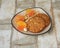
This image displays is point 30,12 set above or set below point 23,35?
above

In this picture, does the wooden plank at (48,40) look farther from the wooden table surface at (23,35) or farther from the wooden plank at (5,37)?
the wooden plank at (5,37)

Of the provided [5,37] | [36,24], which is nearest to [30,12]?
[36,24]

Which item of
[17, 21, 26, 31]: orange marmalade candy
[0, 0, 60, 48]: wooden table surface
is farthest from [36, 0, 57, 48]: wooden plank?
[17, 21, 26, 31]: orange marmalade candy

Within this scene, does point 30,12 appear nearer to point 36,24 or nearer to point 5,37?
point 36,24

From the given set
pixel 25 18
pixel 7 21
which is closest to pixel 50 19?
pixel 25 18

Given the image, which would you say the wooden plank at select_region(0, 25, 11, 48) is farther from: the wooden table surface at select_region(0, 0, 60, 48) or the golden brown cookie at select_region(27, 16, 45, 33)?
the golden brown cookie at select_region(27, 16, 45, 33)

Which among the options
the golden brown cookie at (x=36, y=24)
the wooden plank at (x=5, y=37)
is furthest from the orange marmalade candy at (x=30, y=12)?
the wooden plank at (x=5, y=37)
